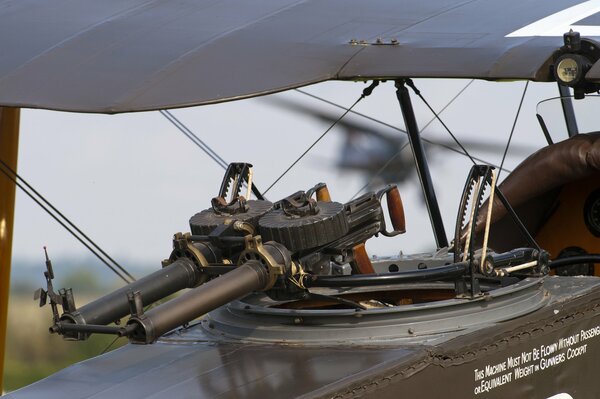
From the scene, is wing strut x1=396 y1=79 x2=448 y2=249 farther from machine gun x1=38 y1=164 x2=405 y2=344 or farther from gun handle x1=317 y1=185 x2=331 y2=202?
machine gun x1=38 y1=164 x2=405 y2=344

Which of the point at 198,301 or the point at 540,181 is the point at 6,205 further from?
the point at 198,301

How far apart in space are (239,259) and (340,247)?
0.63 m

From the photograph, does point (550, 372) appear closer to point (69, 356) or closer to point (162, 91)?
point (162, 91)

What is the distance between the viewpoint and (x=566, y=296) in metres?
7.30

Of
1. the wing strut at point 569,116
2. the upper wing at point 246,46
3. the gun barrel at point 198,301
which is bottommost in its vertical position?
the gun barrel at point 198,301

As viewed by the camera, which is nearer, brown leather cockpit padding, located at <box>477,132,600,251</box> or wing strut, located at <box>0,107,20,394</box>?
brown leather cockpit padding, located at <box>477,132,600,251</box>

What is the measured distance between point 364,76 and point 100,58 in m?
1.59

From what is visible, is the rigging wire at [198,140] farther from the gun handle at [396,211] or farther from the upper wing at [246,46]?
the gun handle at [396,211]

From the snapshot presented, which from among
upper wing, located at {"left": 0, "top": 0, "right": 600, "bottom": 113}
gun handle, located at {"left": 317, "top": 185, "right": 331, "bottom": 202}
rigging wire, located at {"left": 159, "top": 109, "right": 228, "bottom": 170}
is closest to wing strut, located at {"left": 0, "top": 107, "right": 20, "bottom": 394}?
upper wing, located at {"left": 0, "top": 0, "right": 600, "bottom": 113}

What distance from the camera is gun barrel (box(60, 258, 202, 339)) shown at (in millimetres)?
6418

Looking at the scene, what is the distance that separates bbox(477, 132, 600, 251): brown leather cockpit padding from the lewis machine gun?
1.30 meters

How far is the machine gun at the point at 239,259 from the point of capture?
6371mm

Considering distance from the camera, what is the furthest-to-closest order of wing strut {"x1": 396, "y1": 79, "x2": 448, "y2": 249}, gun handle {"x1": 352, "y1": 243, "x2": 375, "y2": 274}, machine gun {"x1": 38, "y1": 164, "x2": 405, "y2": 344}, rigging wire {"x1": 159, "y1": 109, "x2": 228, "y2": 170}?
rigging wire {"x1": 159, "y1": 109, "x2": 228, "y2": 170}, wing strut {"x1": 396, "y1": 79, "x2": 448, "y2": 249}, gun handle {"x1": 352, "y1": 243, "x2": 375, "y2": 274}, machine gun {"x1": 38, "y1": 164, "x2": 405, "y2": 344}

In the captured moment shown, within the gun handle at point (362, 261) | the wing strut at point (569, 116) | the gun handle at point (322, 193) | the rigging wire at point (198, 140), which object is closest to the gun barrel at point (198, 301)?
the gun handle at point (362, 261)
